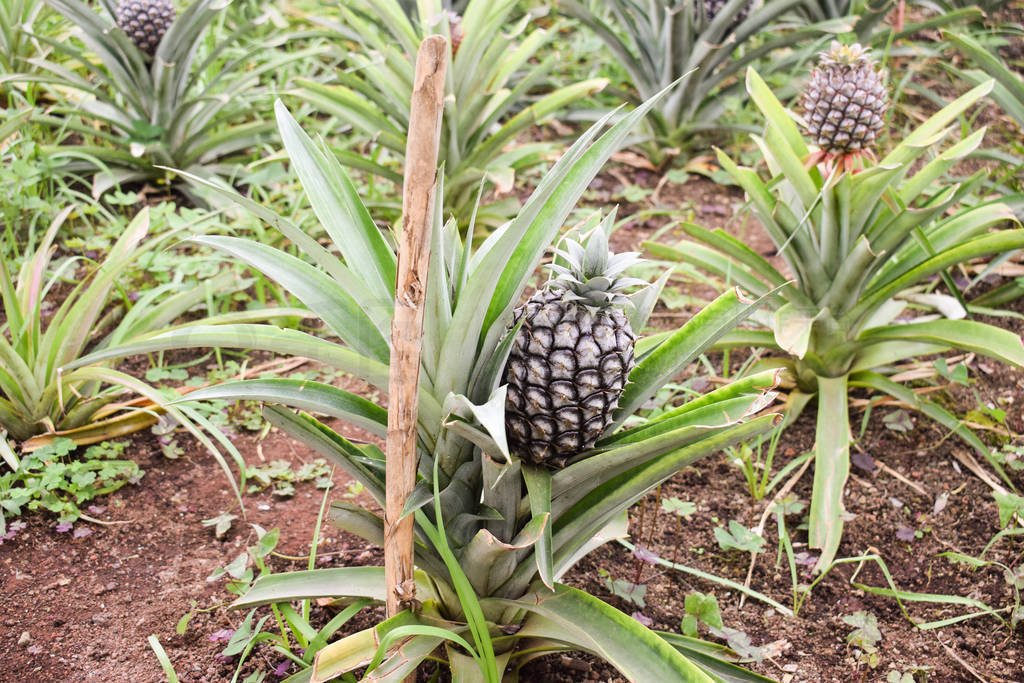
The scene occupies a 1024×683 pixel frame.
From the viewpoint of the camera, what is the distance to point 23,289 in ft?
7.00

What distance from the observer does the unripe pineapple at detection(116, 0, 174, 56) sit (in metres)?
2.84

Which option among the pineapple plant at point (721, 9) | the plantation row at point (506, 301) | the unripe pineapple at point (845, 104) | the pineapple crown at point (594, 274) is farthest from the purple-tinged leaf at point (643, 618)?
the pineapple plant at point (721, 9)

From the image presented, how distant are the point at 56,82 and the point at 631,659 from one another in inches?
112

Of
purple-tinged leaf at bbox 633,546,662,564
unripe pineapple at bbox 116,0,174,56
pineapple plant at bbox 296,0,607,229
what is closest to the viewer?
purple-tinged leaf at bbox 633,546,662,564

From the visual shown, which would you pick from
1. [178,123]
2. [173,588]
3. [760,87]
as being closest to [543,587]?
[173,588]

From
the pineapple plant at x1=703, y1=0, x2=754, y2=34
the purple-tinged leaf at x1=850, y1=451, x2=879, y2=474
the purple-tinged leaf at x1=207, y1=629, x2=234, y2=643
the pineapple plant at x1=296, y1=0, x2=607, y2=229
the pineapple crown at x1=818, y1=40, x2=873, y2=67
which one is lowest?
the purple-tinged leaf at x1=207, y1=629, x2=234, y2=643

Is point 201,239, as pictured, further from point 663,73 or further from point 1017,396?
point 663,73

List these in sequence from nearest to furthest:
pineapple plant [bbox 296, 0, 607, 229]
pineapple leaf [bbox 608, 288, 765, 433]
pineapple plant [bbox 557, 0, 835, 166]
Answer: pineapple leaf [bbox 608, 288, 765, 433] < pineapple plant [bbox 296, 0, 607, 229] < pineapple plant [bbox 557, 0, 835, 166]

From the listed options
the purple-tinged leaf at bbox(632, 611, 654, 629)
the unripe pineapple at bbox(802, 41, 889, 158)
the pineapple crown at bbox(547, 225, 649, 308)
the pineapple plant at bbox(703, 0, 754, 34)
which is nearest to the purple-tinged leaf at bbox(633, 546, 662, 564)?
the purple-tinged leaf at bbox(632, 611, 654, 629)

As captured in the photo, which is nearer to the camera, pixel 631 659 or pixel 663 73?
pixel 631 659

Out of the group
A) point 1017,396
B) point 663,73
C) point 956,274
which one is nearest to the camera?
point 1017,396

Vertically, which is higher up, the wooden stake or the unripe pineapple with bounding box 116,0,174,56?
the unripe pineapple with bounding box 116,0,174,56

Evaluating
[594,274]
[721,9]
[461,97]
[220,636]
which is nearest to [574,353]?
[594,274]

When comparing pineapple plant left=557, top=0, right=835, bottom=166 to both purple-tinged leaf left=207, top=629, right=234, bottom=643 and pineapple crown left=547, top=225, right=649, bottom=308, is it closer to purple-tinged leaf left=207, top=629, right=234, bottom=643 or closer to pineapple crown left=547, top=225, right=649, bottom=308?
pineapple crown left=547, top=225, right=649, bottom=308
